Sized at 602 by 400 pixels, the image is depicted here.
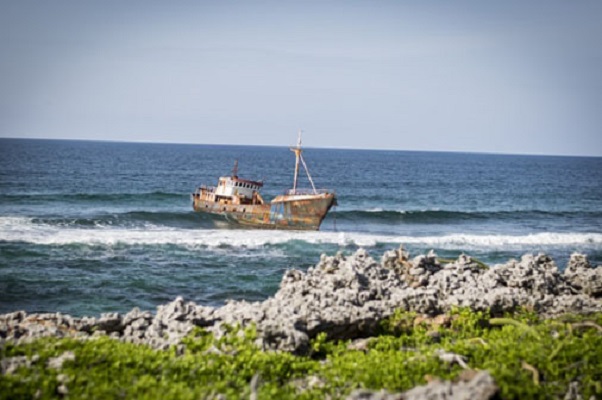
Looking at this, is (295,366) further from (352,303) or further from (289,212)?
(289,212)

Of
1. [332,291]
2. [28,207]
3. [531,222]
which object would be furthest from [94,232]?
[531,222]

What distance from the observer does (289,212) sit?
4375cm

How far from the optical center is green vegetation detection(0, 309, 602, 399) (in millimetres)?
6246

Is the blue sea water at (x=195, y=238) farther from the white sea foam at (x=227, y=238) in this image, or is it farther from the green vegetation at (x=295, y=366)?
the green vegetation at (x=295, y=366)

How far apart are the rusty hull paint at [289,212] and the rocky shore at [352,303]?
31262mm

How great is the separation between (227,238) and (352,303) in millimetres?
26470

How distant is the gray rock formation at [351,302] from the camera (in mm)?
8133

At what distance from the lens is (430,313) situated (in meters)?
9.52

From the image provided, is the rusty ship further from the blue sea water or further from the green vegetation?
the green vegetation

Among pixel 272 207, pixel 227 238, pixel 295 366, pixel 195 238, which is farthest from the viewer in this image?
pixel 272 207

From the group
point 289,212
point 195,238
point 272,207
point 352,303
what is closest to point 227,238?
point 195,238

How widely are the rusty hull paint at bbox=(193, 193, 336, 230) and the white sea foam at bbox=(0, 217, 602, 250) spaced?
10.1ft

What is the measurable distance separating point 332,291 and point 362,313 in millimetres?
745

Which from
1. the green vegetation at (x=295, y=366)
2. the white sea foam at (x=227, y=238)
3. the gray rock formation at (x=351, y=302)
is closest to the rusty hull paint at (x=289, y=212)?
the white sea foam at (x=227, y=238)
